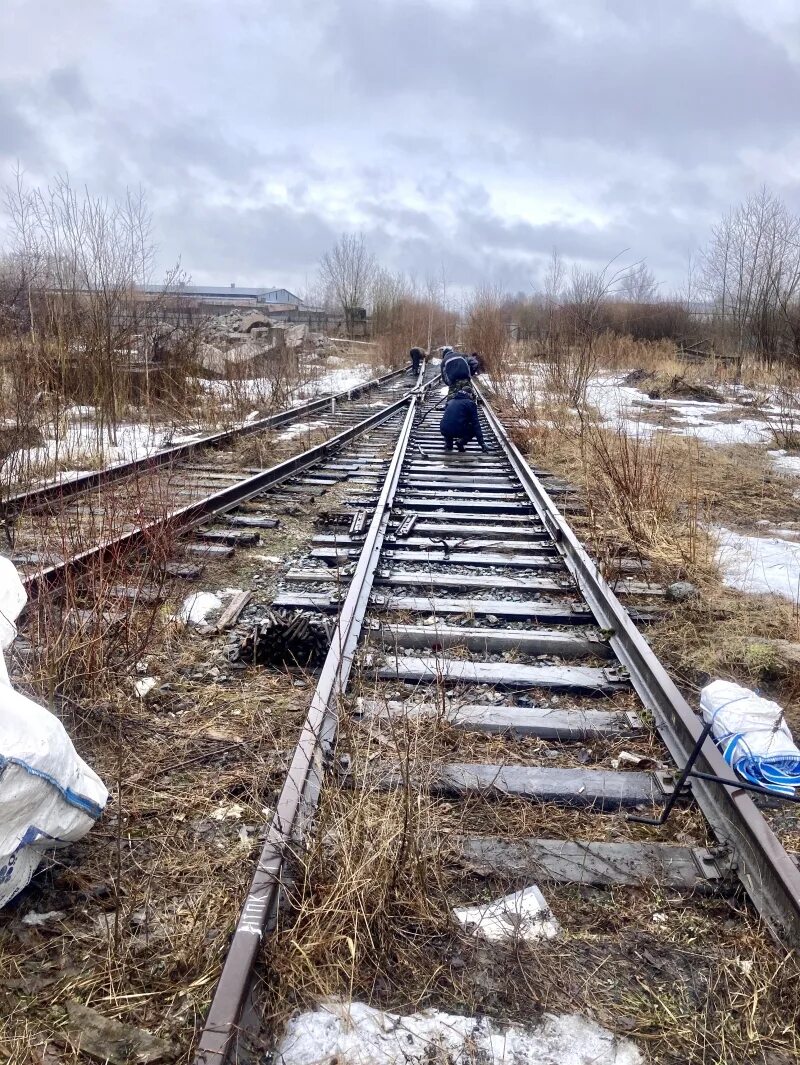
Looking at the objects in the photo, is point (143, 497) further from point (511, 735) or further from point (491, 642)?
point (511, 735)

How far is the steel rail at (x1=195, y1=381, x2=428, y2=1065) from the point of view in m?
1.65

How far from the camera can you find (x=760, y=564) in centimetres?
564

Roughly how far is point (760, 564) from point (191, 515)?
4.53 m

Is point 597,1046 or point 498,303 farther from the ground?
point 498,303

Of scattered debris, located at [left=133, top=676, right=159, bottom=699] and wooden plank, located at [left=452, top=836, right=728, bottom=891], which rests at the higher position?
scattered debris, located at [left=133, top=676, right=159, bottom=699]

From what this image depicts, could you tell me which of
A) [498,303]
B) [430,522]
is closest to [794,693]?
[430,522]

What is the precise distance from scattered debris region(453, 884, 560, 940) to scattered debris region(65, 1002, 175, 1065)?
862mm

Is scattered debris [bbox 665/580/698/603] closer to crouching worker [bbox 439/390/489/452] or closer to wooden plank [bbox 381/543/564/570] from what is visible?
wooden plank [bbox 381/543/564/570]

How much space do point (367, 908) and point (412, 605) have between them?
7.98 ft

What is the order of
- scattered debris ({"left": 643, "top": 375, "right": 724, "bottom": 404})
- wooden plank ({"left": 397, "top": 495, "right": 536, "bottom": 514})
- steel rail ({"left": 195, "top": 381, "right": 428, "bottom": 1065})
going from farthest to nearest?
scattered debris ({"left": 643, "top": 375, "right": 724, "bottom": 404}) → wooden plank ({"left": 397, "top": 495, "right": 536, "bottom": 514}) → steel rail ({"left": 195, "top": 381, "right": 428, "bottom": 1065})

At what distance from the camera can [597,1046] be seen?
5.83ft

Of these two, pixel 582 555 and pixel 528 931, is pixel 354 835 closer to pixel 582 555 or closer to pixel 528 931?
pixel 528 931

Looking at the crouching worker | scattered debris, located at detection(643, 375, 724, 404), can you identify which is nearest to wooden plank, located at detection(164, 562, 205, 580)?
the crouching worker

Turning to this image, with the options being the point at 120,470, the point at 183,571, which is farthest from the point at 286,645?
the point at 120,470
